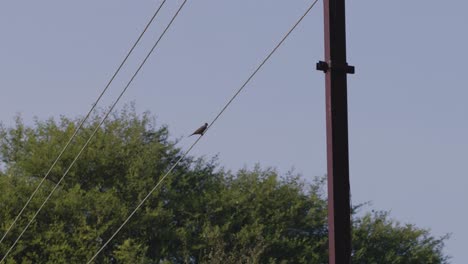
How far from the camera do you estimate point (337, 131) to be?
8.88m

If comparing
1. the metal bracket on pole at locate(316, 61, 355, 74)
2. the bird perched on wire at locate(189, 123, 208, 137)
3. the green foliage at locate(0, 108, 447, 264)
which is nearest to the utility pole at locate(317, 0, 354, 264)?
the metal bracket on pole at locate(316, 61, 355, 74)

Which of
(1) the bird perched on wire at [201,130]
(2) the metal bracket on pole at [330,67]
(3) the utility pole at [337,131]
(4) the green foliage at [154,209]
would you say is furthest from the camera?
(4) the green foliage at [154,209]

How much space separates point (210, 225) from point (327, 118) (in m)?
28.1

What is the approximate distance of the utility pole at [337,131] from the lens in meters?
8.61

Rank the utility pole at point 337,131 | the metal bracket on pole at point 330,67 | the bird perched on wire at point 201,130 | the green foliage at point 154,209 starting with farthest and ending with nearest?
the green foliage at point 154,209
the bird perched on wire at point 201,130
the metal bracket on pole at point 330,67
the utility pole at point 337,131

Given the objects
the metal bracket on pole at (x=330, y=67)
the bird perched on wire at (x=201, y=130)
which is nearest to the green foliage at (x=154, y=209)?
the bird perched on wire at (x=201, y=130)

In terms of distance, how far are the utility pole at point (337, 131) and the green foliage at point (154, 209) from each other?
2454 cm

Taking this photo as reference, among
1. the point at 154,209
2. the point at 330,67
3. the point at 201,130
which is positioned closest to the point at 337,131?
the point at 330,67

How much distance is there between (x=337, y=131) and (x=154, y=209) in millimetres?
28077

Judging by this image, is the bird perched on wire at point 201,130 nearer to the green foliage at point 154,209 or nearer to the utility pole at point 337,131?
the utility pole at point 337,131

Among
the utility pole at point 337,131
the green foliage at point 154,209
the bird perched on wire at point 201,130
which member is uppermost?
the green foliage at point 154,209

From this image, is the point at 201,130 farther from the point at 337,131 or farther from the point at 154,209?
the point at 154,209

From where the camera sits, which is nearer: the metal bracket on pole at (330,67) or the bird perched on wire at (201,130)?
the metal bracket on pole at (330,67)

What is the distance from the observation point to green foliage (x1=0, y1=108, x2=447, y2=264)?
35.3 metres
